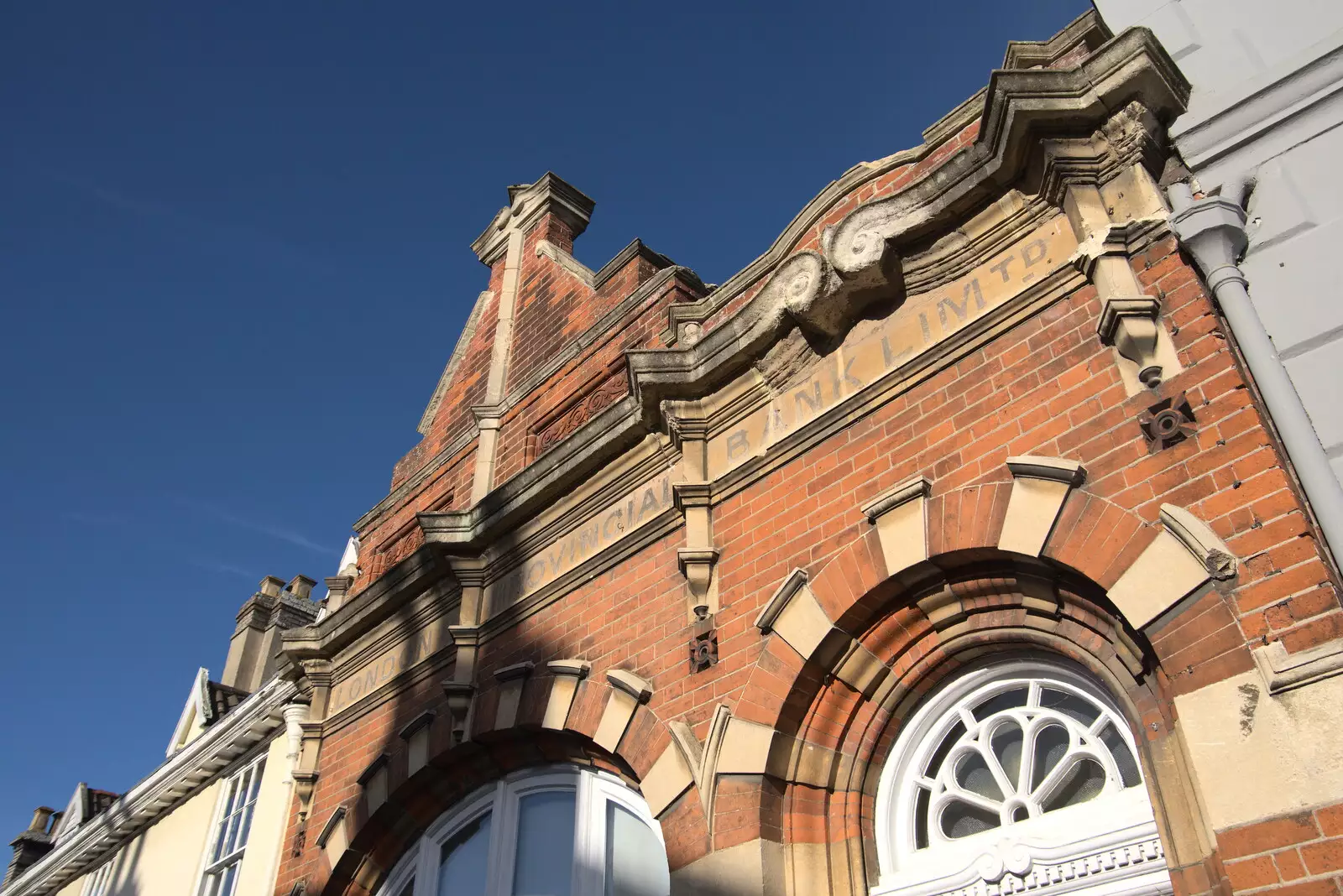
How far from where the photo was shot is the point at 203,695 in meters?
16.8

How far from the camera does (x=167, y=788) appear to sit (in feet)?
42.0

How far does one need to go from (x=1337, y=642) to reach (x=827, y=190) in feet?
13.3

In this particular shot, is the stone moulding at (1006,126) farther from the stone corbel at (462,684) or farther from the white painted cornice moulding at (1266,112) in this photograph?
the stone corbel at (462,684)

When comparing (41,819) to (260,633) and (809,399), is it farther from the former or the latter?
(809,399)

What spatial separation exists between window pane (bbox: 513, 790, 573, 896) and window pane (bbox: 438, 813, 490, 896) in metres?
0.34

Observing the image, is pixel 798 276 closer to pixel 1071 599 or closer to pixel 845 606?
pixel 845 606

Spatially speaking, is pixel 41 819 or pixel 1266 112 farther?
pixel 41 819

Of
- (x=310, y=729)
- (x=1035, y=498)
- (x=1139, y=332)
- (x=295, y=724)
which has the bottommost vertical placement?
(x=1035, y=498)

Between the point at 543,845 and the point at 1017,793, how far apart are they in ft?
12.0

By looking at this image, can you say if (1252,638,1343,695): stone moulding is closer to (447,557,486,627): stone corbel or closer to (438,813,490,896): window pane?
(438,813,490,896): window pane

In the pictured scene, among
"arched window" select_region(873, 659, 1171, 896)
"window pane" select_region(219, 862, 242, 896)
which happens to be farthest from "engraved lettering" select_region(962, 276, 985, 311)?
"window pane" select_region(219, 862, 242, 896)

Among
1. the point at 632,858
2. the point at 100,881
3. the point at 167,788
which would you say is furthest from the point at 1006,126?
the point at 100,881

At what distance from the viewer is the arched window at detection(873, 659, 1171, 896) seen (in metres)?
4.38

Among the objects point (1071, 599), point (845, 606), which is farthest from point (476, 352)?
point (1071, 599)
